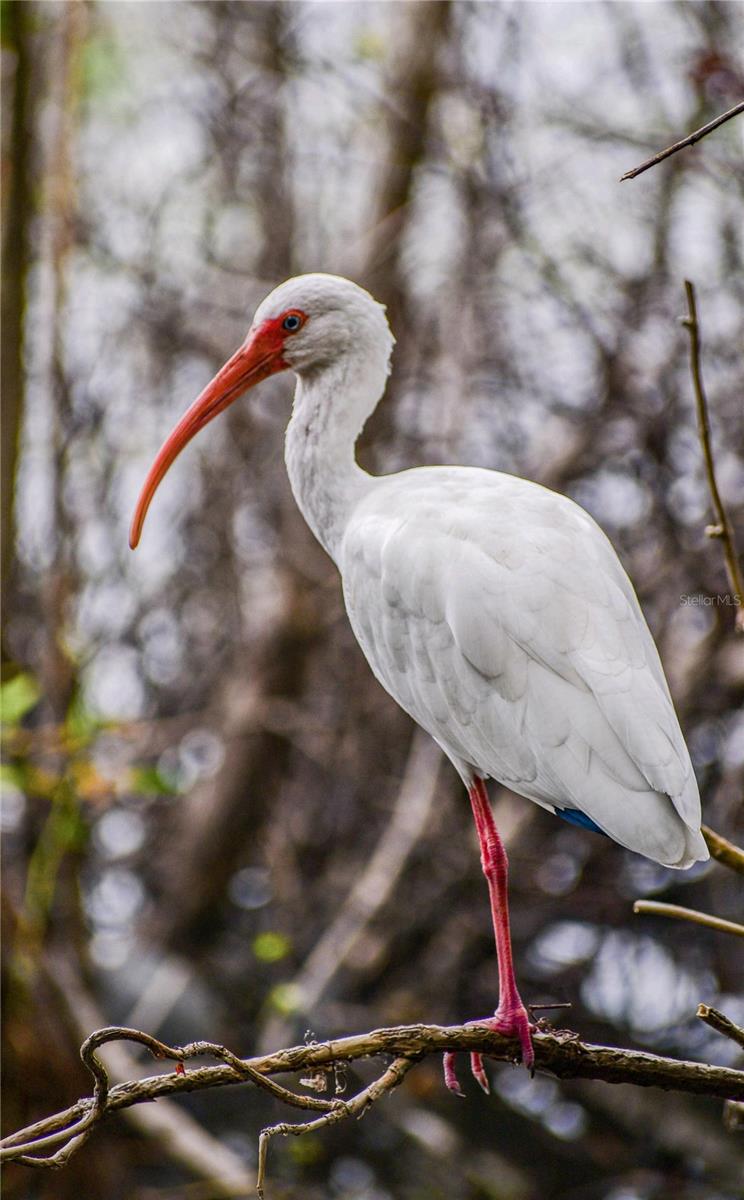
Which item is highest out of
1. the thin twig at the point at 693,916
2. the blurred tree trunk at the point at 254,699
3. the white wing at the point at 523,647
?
the white wing at the point at 523,647

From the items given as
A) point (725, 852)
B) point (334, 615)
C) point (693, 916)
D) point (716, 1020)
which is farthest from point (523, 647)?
point (334, 615)

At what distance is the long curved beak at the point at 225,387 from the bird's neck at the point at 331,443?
13 centimetres

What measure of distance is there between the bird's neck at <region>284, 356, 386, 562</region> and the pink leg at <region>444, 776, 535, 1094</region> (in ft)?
2.57

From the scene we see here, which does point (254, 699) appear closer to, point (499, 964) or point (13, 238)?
point (13, 238)

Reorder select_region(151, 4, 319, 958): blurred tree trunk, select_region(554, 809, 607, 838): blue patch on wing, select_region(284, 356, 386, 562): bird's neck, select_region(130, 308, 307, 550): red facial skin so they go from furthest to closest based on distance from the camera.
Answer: select_region(151, 4, 319, 958): blurred tree trunk → select_region(130, 308, 307, 550): red facial skin → select_region(284, 356, 386, 562): bird's neck → select_region(554, 809, 607, 838): blue patch on wing

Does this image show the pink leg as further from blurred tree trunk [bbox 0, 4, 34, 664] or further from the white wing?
blurred tree trunk [bbox 0, 4, 34, 664]

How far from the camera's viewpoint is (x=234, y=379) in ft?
11.8

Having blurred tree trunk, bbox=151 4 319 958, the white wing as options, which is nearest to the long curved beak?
the white wing

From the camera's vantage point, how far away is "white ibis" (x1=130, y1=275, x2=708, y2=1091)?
103 inches

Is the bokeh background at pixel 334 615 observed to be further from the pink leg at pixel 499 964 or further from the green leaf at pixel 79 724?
the pink leg at pixel 499 964

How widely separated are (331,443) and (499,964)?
1.40 metres

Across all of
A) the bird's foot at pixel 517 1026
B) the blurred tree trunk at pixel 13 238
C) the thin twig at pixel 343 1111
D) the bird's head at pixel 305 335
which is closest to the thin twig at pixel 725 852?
the bird's foot at pixel 517 1026

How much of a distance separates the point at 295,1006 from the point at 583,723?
12.4 ft

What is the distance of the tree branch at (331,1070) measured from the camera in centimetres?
205
